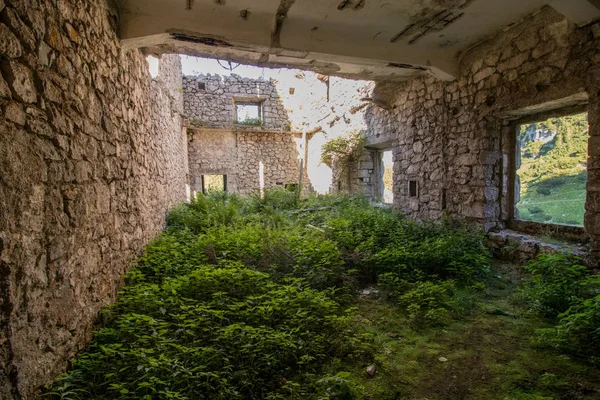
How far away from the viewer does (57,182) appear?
1934 millimetres

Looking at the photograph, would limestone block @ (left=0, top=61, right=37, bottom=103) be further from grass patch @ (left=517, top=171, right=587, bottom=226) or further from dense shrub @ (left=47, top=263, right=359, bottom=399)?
grass patch @ (left=517, top=171, right=587, bottom=226)

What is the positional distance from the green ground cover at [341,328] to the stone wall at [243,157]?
954 centimetres

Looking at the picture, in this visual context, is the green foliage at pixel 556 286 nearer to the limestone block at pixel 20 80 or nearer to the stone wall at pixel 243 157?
the limestone block at pixel 20 80

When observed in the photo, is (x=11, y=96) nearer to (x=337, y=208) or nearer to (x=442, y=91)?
(x=442, y=91)

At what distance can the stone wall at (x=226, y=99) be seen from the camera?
13.1 m

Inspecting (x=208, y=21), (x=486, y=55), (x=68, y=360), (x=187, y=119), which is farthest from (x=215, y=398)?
(x=187, y=119)

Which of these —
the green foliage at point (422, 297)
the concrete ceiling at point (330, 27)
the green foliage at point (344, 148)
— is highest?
the concrete ceiling at point (330, 27)

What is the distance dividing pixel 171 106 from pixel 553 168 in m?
8.32

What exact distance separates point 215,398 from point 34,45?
220 cm

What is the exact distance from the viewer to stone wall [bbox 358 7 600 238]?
3350 millimetres

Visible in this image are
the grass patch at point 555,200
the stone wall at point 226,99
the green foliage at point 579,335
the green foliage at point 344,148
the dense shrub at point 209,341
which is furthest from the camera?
the stone wall at point 226,99

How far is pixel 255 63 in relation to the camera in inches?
193

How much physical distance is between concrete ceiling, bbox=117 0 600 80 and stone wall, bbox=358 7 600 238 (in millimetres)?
269

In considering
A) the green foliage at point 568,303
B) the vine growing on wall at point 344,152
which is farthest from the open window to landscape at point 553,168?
the vine growing on wall at point 344,152
